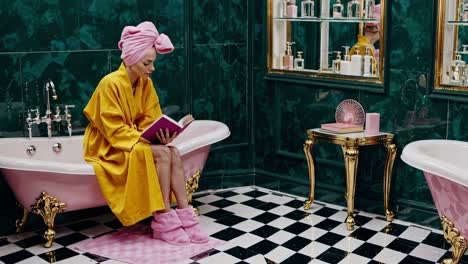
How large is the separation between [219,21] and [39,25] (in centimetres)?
144

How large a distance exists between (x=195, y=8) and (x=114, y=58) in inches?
31.0

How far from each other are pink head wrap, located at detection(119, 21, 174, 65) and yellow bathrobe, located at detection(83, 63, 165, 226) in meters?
0.12

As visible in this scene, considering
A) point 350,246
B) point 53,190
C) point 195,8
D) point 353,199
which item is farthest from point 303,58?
point 53,190

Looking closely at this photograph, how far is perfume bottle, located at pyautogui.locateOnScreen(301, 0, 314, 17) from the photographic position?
481 centimetres

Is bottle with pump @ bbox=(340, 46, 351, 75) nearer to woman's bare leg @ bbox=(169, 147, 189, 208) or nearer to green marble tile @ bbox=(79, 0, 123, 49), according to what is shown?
woman's bare leg @ bbox=(169, 147, 189, 208)

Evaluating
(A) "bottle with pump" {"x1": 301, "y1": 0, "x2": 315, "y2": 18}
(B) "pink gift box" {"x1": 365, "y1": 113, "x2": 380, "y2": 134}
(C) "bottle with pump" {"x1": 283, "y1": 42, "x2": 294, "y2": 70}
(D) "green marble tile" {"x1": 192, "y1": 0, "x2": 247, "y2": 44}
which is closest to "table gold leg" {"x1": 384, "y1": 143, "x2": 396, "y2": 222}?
(B) "pink gift box" {"x1": 365, "y1": 113, "x2": 380, "y2": 134}

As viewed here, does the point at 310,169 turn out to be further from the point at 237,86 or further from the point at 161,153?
Result: the point at 161,153

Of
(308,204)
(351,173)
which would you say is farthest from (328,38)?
(308,204)

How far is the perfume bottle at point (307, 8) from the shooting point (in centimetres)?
481

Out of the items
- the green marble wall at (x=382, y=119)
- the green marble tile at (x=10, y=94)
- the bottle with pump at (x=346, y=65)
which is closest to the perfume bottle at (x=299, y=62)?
the green marble wall at (x=382, y=119)

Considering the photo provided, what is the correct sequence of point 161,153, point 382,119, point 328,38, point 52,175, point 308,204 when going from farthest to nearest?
1. point 328,38
2. point 308,204
3. point 382,119
4. point 161,153
5. point 52,175

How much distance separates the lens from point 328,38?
476 centimetres

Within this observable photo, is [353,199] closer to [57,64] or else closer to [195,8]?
[195,8]

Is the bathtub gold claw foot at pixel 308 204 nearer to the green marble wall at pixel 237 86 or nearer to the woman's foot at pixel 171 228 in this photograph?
the green marble wall at pixel 237 86
